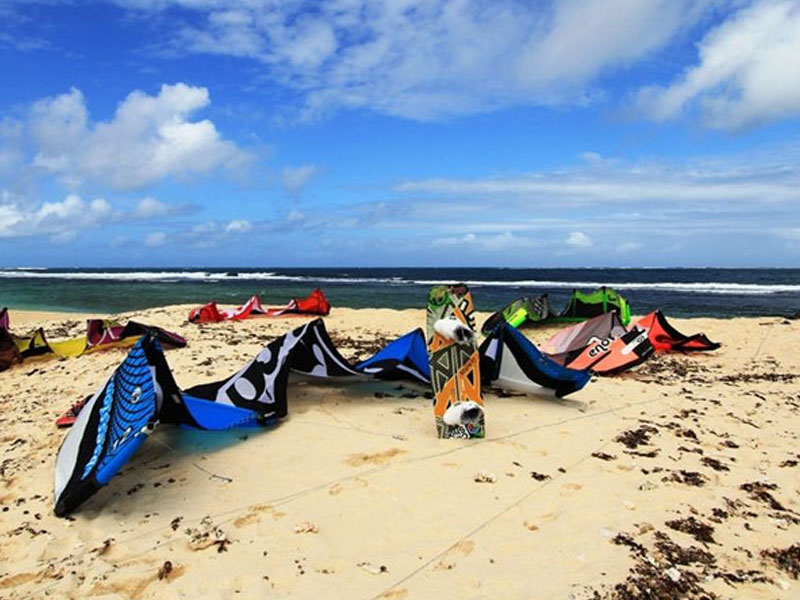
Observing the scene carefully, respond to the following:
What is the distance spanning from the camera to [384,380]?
6.39 metres

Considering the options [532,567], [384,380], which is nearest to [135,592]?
[532,567]

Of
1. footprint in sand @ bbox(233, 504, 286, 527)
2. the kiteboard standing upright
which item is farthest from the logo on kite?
footprint in sand @ bbox(233, 504, 286, 527)

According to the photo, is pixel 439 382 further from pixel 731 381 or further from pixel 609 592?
pixel 731 381

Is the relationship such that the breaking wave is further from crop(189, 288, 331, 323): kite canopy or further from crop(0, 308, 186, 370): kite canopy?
crop(0, 308, 186, 370): kite canopy

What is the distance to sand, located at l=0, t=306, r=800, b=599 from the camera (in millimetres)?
2836

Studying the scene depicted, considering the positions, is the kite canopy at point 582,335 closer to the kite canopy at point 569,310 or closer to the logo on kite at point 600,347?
the logo on kite at point 600,347

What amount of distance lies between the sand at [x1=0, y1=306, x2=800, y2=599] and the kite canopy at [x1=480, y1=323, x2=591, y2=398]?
0.67 ft

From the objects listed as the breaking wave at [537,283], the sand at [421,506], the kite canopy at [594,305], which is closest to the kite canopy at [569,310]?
the kite canopy at [594,305]

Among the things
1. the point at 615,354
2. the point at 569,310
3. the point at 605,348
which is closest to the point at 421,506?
the point at 615,354

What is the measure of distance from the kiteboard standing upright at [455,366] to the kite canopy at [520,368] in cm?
111

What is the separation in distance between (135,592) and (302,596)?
0.81 m

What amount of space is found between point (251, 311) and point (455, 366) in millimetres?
10854

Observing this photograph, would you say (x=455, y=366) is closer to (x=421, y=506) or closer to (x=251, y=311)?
(x=421, y=506)

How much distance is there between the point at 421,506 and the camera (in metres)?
3.56
